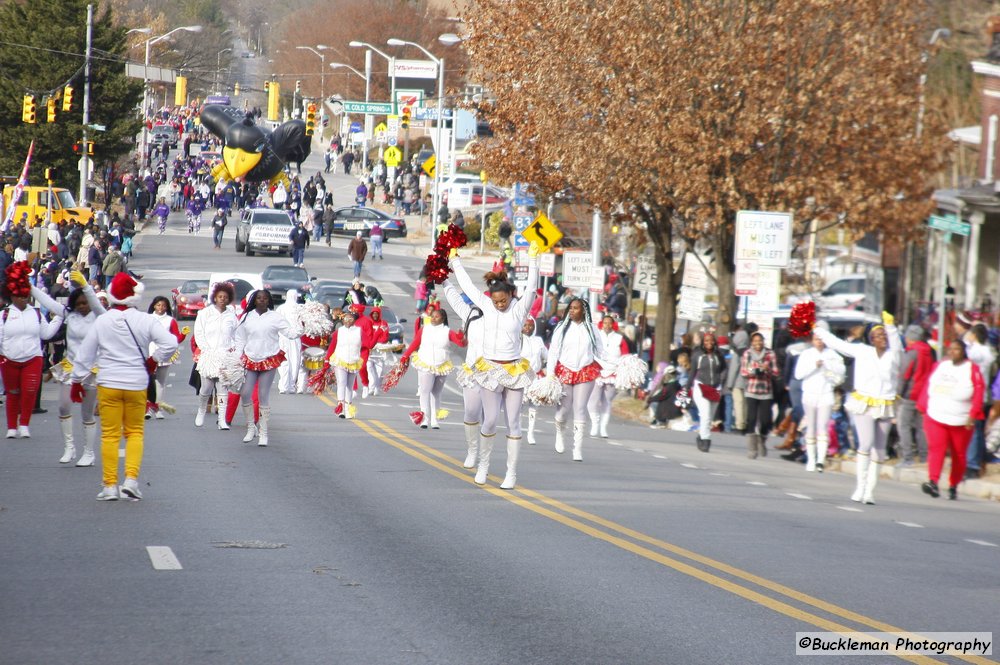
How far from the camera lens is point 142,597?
8.53 metres

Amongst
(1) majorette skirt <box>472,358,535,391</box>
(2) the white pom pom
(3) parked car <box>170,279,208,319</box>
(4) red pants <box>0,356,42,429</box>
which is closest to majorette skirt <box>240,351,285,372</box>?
(4) red pants <box>0,356,42,429</box>

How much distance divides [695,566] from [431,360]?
35.7 feet

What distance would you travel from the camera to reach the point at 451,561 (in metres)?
10.1

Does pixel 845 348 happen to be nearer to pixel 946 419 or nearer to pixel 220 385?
pixel 946 419

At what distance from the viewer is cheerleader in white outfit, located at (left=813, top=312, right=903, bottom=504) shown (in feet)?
50.3

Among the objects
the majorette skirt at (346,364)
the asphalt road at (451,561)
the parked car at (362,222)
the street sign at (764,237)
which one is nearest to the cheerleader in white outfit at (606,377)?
the street sign at (764,237)

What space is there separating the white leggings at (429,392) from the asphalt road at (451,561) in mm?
3198

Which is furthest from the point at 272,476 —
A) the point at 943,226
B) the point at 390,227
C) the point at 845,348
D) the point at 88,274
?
the point at 390,227

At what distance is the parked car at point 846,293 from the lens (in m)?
40.2

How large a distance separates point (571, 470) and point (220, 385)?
4.99 m

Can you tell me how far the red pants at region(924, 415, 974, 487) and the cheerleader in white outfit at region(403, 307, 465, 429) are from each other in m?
6.99

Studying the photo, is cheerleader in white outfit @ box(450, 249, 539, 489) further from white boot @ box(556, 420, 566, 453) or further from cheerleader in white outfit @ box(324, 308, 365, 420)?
cheerleader in white outfit @ box(324, 308, 365, 420)

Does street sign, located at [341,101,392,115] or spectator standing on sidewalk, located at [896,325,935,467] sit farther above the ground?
street sign, located at [341,101,392,115]

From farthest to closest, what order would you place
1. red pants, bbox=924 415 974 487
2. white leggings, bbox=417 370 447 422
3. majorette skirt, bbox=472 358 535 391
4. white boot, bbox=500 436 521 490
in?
white leggings, bbox=417 370 447 422 → red pants, bbox=924 415 974 487 → white boot, bbox=500 436 521 490 → majorette skirt, bbox=472 358 535 391
